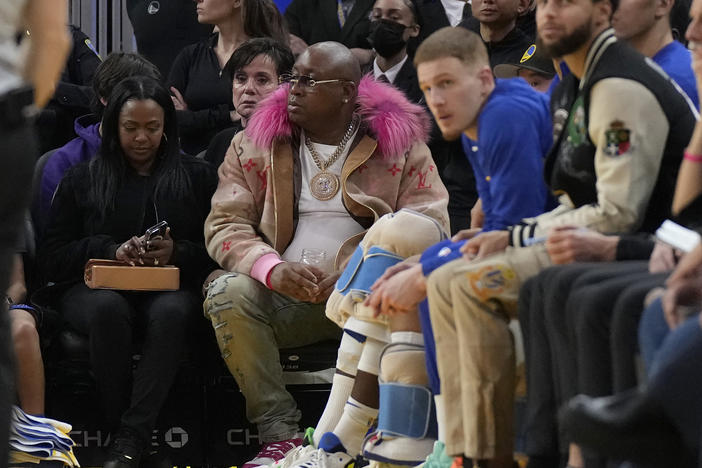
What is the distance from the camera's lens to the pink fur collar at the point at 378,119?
5117mm

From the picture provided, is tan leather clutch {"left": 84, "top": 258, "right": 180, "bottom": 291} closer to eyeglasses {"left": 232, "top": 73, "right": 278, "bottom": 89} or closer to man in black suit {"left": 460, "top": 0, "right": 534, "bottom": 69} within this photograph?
eyeglasses {"left": 232, "top": 73, "right": 278, "bottom": 89}

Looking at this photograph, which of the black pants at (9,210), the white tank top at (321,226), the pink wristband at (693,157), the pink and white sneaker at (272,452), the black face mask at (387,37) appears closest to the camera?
the black pants at (9,210)

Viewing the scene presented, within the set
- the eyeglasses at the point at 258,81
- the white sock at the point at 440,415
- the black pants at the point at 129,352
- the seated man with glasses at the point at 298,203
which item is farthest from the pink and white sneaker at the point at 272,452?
the eyeglasses at the point at 258,81

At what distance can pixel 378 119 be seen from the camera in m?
5.18

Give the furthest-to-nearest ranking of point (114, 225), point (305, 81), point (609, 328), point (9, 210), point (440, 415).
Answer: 1. point (114, 225)
2. point (305, 81)
3. point (440, 415)
4. point (609, 328)
5. point (9, 210)

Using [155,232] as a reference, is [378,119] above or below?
above

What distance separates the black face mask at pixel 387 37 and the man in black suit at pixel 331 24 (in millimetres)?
201

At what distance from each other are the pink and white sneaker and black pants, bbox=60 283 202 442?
420 millimetres

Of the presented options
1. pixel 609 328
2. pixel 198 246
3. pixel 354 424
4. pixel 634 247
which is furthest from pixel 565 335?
pixel 198 246

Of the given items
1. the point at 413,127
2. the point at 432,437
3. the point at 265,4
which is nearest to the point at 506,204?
the point at 432,437

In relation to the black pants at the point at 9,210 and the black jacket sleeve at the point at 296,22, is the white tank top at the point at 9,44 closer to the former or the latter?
the black pants at the point at 9,210

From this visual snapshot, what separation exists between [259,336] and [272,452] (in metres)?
0.43

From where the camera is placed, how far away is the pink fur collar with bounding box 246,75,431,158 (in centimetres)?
512

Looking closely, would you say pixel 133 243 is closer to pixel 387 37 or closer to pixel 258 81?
pixel 258 81
